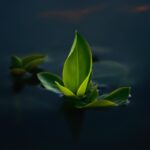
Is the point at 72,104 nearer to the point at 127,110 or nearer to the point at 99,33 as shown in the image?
the point at 127,110

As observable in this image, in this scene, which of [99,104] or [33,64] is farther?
[33,64]

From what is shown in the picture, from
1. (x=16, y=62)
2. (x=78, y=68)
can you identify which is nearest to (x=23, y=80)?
(x=16, y=62)

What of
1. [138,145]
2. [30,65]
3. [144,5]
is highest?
[144,5]

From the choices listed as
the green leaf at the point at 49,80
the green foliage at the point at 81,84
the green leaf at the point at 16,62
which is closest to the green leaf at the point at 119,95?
the green foliage at the point at 81,84

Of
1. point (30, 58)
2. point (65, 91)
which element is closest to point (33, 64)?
point (30, 58)

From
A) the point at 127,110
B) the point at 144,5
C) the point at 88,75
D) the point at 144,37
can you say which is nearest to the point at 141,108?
the point at 127,110

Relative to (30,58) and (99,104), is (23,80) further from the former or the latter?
(99,104)
